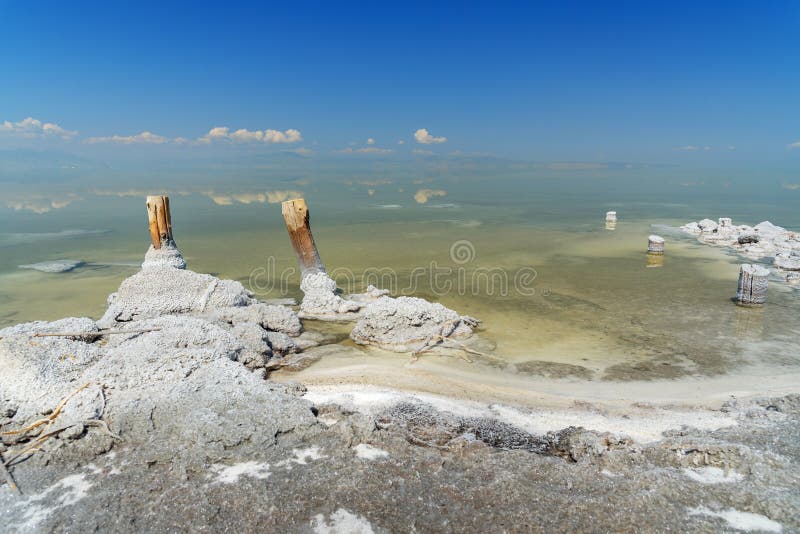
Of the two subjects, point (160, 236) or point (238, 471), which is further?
point (160, 236)

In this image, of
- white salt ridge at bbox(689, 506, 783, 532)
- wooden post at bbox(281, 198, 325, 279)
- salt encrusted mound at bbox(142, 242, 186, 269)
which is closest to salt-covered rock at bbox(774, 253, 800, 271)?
white salt ridge at bbox(689, 506, 783, 532)

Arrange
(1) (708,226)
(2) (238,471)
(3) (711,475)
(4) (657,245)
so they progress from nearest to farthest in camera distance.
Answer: (3) (711,475), (2) (238,471), (4) (657,245), (1) (708,226)

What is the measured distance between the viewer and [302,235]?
1078cm

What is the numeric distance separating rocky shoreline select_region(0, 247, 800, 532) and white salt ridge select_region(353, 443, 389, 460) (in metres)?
0.02

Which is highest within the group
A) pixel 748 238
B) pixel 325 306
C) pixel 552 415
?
pixel 748 238

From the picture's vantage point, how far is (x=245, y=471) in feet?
14.7

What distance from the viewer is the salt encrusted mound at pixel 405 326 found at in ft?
26.9

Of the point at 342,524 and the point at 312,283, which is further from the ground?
the point at 312,283

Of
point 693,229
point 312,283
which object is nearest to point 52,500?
point 312,283

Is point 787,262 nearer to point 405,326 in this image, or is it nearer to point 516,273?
point 516,273

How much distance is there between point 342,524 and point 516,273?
33.5 feet

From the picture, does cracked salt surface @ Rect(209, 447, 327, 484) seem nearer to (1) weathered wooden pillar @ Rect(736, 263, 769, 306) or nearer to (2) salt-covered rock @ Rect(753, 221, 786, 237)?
(1) weathered wooden pillar @ Rect(736, 263, 769, 306)

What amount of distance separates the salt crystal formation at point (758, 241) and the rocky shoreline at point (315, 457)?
387 inches

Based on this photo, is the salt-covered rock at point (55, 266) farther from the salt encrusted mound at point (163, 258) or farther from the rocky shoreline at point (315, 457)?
the rocky shoreline at point (315, 457)
